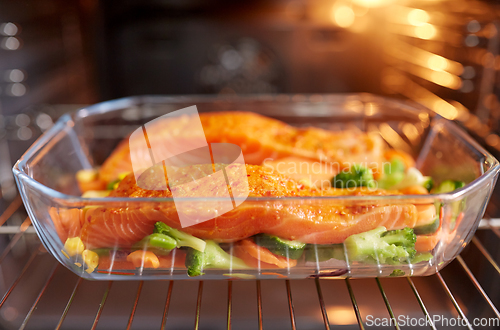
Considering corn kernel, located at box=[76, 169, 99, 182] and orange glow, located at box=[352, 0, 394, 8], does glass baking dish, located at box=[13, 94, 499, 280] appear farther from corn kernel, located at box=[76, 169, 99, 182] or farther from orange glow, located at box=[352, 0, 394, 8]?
orange glow, located at box=[352, 0, 394, 8]

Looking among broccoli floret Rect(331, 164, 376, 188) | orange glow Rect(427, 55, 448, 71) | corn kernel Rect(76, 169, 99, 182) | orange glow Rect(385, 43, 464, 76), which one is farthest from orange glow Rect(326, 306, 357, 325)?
orange glow Rect(427, 55, 448, 71)

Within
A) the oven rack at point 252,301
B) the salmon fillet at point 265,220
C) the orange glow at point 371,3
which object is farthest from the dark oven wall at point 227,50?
the salmon fillet at point 265,220

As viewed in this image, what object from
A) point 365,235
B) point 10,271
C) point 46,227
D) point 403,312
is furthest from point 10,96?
point 403,312

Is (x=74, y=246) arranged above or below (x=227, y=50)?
below

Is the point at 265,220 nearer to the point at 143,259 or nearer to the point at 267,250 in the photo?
the point at 267,250

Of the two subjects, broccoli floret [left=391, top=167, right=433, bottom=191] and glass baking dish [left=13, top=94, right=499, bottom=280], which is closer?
glass baking dish [left=13, top=94, right=499, bottom=280]

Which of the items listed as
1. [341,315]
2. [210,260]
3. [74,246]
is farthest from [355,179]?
[74,246]
